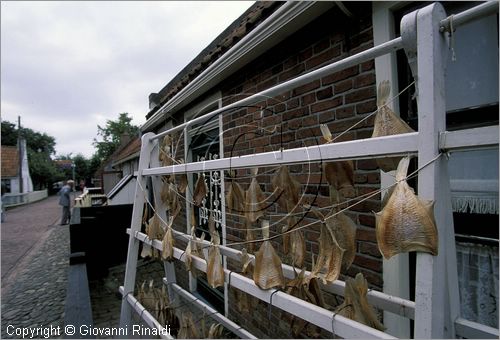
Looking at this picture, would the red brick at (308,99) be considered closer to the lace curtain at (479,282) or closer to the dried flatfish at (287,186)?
the dried flatfish at (287,186)

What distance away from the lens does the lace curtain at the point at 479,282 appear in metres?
1.36

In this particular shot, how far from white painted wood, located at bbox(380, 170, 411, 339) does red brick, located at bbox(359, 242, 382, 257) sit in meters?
0.07

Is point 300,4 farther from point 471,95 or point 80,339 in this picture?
point 80,339

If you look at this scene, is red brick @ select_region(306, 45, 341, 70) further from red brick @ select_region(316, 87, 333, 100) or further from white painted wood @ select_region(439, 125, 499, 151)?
white painted wood @ select_region(439, 125, 499, 151)

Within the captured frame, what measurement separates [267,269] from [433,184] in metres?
0.68

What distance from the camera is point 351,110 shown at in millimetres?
1829

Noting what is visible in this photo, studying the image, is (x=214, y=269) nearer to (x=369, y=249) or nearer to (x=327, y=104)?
(x=369, y=249)

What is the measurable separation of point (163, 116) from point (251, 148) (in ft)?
8.65

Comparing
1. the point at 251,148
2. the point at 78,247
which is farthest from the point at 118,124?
the point at 251,148

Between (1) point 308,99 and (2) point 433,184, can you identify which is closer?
(2) point 433,184

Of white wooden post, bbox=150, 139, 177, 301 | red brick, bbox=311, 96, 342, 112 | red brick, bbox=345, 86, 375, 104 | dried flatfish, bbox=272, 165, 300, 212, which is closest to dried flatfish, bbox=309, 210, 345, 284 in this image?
dried flatfish, bbox=272, 165, 300, 212

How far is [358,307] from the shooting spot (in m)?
0.97

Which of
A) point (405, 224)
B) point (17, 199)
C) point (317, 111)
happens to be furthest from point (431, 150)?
Answer: point (17, 199)

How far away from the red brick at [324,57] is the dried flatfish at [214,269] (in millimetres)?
1391
